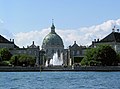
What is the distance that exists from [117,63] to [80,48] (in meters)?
53.6

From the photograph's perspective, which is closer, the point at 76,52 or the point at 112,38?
the point at 112,38

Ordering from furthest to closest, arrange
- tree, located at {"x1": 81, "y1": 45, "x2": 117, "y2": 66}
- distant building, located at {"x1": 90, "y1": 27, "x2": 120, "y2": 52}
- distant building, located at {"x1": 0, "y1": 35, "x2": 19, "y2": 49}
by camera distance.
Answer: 1. distant building, located at {"x1": 0, "y1": 35, "x2": 19, "y2": 49}
2. distant building, located at {"x1": 90, "y1": 27, "x2": 120, "y2": 52}
3. tree, located at {"x1": 81, "y1": 45, "x2": 117, "y2": 66}

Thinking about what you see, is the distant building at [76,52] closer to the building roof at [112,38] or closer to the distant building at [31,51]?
the distant building at [31,51]

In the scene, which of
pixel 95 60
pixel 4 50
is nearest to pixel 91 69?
pixel 95 60

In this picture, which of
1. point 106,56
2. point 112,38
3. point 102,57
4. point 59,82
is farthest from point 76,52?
point 59,82

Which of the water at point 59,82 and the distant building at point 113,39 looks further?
the distant building at point 113,39

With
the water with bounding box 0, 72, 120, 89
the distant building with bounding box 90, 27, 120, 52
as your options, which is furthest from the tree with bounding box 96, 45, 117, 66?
the water with bounding box 0, 72, 120, 89

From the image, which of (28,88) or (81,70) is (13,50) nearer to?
(81,70)

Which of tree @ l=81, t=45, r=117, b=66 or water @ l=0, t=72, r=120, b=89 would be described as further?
tree @ l=81, t=45, r=117, b=66

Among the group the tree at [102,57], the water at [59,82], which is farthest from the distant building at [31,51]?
the water at [59,82]

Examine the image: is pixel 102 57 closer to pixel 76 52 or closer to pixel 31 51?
pixel 76 52

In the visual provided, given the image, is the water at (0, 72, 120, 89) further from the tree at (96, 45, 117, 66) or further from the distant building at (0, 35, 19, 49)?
the distant building at (0, 35, 19, 49)

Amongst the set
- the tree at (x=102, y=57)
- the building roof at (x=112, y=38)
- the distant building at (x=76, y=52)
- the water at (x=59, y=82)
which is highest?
the building roof at (x=112, y=38)

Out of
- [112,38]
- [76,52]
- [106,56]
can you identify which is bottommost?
[106,56]
